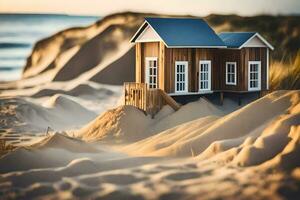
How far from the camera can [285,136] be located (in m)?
3.82

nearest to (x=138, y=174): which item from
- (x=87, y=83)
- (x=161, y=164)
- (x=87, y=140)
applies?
(x=161, y=164)

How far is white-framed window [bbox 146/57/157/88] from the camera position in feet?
13.2

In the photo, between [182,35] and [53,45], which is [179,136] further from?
[53,45]

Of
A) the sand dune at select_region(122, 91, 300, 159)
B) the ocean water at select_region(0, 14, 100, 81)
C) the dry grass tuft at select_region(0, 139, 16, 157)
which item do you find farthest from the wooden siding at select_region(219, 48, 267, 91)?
the dry grass tuft at select_region(0, 139, 16, 157)

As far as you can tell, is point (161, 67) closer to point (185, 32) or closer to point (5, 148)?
point (185, 32)

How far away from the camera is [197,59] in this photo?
4.01 meters

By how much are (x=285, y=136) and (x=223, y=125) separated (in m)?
0.35

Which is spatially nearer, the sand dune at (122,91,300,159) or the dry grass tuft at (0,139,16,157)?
the sand dune at (122,91,300,159)

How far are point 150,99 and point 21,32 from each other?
2.89 ft

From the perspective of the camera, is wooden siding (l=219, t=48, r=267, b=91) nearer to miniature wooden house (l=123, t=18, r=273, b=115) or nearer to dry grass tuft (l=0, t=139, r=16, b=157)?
miniature wooden house (l=123, t=18, r=273, b=115)

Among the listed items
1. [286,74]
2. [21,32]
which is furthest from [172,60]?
[21,32]

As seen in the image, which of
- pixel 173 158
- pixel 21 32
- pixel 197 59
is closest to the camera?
pixel 173 158

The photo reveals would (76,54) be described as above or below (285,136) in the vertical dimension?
above

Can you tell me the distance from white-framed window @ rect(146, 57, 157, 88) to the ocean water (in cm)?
41
